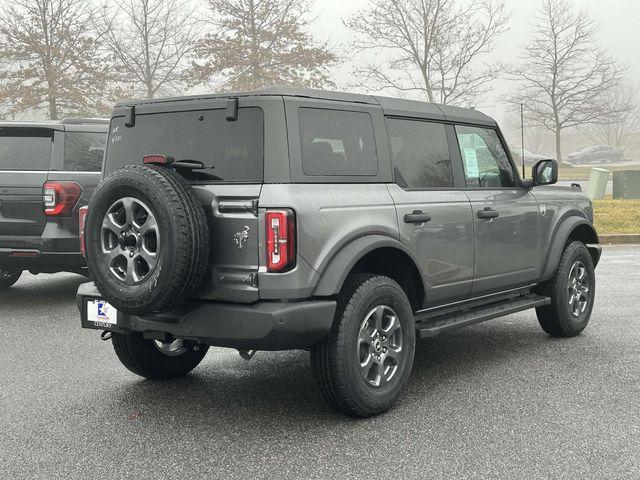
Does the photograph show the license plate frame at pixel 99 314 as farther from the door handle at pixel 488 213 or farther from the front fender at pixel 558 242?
the front fender at pixel 558 242

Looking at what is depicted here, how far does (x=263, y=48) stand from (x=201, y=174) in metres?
24.2

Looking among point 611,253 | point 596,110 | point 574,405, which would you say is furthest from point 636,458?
point 596,110

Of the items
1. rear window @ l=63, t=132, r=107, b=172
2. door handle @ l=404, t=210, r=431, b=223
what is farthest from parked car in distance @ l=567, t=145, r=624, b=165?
door handle @ l=404, t=210, r=431, b=223

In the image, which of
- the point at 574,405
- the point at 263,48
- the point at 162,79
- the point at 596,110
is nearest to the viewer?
the point at 574,405

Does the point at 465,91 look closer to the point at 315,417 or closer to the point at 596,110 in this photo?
the point at 596,110

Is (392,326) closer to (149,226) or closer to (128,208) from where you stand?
(149,226)

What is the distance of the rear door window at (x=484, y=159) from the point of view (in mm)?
5387

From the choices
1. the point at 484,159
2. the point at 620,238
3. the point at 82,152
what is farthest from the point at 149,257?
the point at 620,238

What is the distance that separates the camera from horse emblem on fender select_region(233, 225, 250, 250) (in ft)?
12.8

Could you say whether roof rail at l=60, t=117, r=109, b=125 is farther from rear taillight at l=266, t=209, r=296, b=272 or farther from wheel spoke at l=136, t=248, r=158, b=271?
rear taillight at l=266, t=209, r=296, b=272

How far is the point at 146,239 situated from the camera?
389 centimetres

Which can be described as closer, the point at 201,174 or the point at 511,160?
the point at 201,174

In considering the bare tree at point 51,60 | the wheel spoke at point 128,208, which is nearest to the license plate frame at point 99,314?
the wheel spoke at point 128,208

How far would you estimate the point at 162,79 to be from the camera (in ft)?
98.3
